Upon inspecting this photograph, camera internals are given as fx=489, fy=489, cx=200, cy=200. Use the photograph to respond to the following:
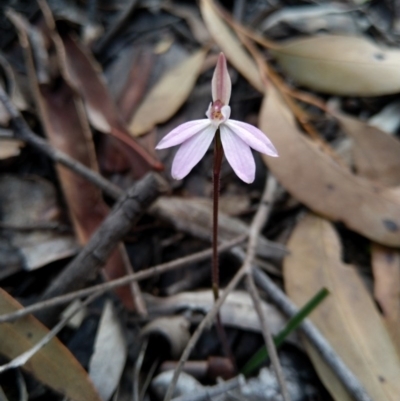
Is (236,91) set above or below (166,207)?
above

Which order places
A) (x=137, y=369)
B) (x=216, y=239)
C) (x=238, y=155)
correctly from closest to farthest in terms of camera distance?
(x=238, y=155) → (x=216, y=239) → (x=137, y=369)

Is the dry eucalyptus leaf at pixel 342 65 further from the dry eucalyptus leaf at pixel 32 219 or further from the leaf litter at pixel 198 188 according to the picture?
the dry eucalyptus leaf at pixel 32 219

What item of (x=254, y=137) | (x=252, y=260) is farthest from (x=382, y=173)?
(x=254, y=137)

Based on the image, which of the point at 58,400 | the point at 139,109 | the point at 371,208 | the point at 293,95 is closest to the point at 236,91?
the point at 293,95

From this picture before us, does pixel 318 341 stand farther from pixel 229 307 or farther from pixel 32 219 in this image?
pixel 32 219

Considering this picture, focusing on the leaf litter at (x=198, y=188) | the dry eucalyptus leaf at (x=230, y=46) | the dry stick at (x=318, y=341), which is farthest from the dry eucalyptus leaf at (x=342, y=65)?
the dry stick at (x=318, y=341)

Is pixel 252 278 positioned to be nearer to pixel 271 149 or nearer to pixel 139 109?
pixel 271 149
